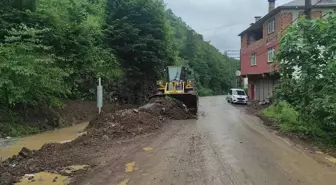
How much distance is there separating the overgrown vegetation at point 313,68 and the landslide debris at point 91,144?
6393 millimetres

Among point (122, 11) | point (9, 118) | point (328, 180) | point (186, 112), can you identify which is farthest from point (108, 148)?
point (122, 11)

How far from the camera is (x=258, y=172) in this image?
29.4ft

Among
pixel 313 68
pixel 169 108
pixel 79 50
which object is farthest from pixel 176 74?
pixel 313 68

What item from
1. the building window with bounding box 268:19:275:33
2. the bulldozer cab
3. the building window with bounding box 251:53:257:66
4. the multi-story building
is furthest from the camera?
the building window with bounding box 251:53:257:66

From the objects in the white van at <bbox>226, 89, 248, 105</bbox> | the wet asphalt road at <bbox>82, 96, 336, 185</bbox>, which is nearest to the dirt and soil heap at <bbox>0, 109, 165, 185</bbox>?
the wet asphalt road at <bbox>82, 96, 336, 185</bbox>

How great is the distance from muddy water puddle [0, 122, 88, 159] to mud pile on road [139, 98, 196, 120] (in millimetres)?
4224

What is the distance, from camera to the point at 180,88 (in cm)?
2552

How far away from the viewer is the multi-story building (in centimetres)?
3584

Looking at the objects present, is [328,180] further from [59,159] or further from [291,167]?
[59,159]

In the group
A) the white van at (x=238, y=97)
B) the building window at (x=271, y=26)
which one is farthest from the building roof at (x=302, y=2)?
the white van at (x=238, y=97)

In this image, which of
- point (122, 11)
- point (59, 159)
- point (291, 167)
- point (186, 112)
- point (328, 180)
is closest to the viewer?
point (328, 180)

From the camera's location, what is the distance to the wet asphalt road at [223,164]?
328 inches

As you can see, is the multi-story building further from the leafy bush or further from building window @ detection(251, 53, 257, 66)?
the leafy bush

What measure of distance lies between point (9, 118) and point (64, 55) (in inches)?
Result: 313
